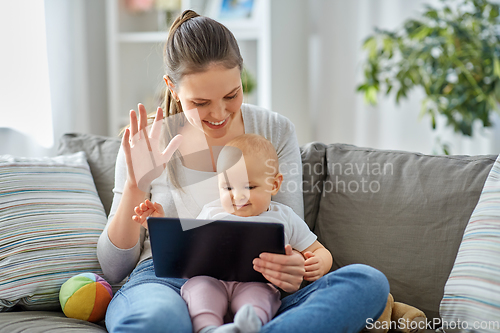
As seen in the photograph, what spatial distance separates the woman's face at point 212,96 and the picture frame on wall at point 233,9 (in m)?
1.67

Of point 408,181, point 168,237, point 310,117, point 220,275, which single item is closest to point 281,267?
point 220,275

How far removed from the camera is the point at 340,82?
2834 millimetres

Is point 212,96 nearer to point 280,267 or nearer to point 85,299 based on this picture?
point 280,267

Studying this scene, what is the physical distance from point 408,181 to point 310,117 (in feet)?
5.21

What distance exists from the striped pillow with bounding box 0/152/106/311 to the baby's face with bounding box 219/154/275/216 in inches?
18.5

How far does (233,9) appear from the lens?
2.65 meters

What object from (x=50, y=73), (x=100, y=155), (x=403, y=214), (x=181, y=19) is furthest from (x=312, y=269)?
(x=50, y=73)

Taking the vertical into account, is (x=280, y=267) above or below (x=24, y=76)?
below

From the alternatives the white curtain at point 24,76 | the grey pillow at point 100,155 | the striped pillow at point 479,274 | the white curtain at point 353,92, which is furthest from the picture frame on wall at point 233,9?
the striped pillow at point 479,274

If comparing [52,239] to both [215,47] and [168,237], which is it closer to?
[168,237]

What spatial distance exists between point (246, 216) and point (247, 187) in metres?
0.07

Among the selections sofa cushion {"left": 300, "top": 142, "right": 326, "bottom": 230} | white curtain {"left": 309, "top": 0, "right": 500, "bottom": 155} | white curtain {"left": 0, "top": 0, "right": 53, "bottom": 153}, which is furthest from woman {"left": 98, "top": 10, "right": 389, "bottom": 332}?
white curtain {"left": 309, "top": 0, "right": 500, "bottom": 155}

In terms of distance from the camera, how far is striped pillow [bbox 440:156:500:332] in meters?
0.96

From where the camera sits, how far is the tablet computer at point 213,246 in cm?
91
